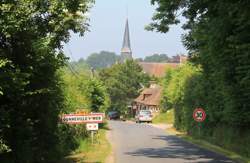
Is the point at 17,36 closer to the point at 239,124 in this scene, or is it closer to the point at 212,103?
the point at 239,124

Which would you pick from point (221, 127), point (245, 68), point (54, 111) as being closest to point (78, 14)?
point (54, 111)

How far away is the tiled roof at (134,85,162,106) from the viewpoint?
10412 centimetres

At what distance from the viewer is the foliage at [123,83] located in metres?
110

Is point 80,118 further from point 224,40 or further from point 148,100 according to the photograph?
point 148,100

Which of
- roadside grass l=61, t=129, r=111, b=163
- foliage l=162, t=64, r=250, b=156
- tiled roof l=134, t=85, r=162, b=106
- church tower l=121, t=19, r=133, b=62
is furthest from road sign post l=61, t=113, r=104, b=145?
church tower l=121, t=19, r=133, b=62

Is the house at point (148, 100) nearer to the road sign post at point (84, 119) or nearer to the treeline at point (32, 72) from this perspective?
the road sign post at point (84, 119)

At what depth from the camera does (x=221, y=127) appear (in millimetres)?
32250

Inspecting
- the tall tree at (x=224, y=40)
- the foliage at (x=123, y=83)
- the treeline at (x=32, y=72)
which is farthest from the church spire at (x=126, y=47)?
A: the treeline at (x=32, y=72)

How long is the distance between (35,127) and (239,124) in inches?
572

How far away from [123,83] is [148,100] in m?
8.02

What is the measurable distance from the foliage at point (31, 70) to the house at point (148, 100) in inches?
3375

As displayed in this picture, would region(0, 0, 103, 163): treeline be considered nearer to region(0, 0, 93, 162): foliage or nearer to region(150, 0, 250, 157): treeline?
region(0, 0, 93, 162): foliage

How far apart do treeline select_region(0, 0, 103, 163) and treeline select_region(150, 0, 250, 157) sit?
6.29 m

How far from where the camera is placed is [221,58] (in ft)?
82.6
